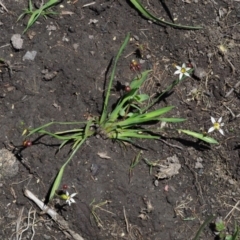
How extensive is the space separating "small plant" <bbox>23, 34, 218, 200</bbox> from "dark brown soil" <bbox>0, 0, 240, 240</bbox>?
0.18 ft

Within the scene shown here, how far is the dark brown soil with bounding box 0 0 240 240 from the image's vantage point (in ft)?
9.43

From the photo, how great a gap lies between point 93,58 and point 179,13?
2.02 ft

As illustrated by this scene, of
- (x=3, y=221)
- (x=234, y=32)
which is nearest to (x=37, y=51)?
(x=3, y=221)

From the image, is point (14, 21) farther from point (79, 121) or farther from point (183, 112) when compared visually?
point (183, 112)

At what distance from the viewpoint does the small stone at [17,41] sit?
118 inches

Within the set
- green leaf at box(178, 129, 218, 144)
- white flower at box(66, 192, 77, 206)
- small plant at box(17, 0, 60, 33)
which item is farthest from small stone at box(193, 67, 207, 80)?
white flower at box(66, 192, 77, 206)

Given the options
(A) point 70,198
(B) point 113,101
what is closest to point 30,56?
(B) point 113,101

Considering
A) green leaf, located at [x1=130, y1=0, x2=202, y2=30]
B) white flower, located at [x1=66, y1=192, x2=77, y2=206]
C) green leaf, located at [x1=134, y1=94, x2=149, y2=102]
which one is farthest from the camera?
green leaf, located at [x1=130, y1=0, x2=202, y2=30]

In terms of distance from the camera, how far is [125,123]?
2.89 m

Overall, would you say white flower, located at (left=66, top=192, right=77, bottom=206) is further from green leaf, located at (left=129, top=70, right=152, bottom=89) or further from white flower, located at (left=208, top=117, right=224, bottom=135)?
white flower, located at (left=208, top=117, right=224, bottom=135)

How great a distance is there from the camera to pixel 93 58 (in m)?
3.03

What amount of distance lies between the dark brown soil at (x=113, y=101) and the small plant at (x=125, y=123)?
0.05 meters

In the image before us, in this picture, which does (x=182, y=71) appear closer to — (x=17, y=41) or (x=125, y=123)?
(x=125, y=123)

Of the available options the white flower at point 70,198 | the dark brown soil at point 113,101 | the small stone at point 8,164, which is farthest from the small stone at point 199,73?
the small stone at point 8,164
